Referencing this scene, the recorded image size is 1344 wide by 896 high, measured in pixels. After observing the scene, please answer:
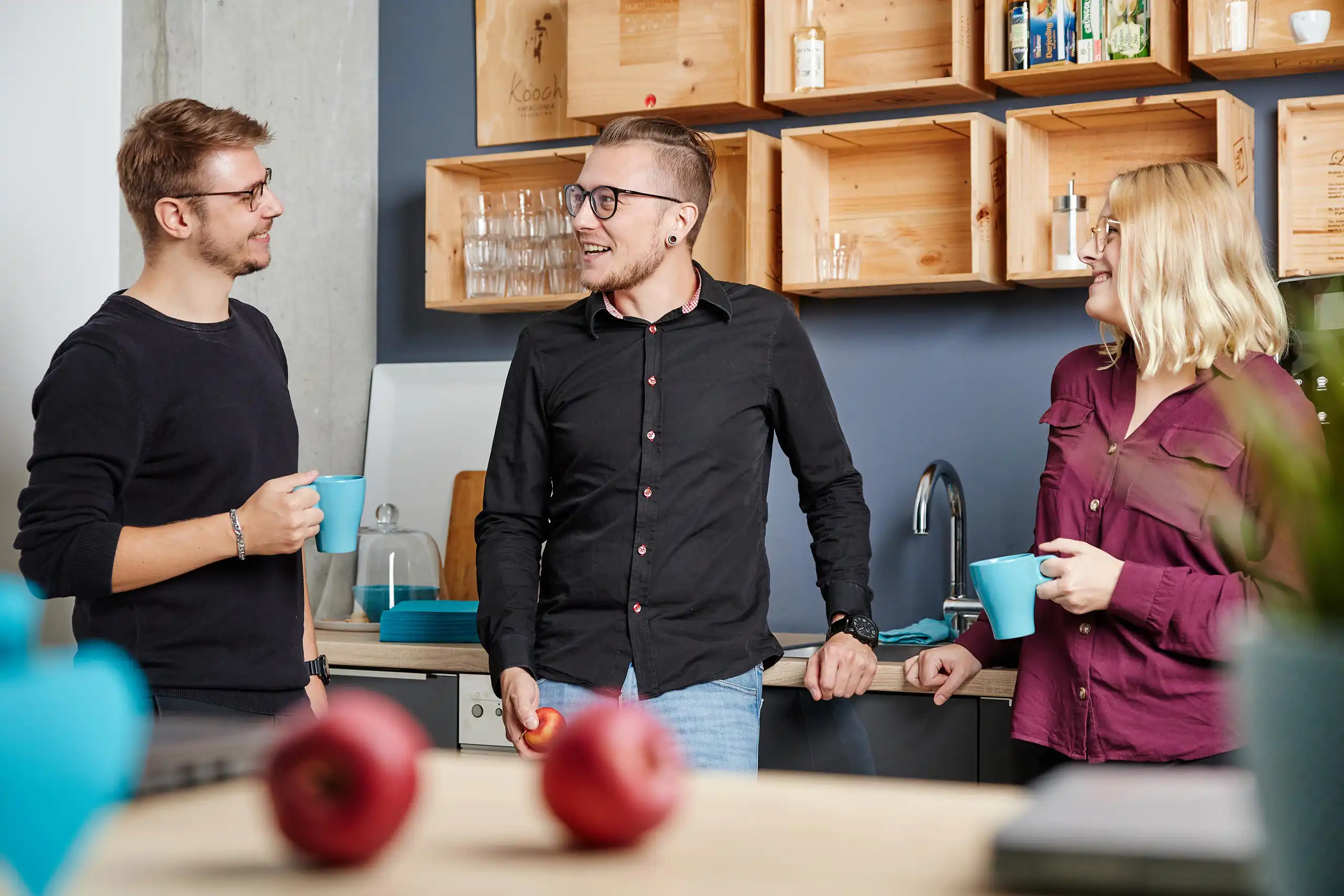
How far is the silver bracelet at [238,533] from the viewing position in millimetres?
1984

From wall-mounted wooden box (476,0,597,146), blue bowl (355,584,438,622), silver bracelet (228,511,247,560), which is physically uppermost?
wall-mounted wooden box (476,0,597,146)

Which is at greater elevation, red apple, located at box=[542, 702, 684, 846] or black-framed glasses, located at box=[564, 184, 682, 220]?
black-framed glasses, located at box=[564, 184, 682, 220]

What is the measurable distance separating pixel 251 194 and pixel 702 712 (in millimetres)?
1105

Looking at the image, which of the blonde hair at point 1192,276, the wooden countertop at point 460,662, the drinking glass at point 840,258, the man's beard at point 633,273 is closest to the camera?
the blonde hair at point 1192,276

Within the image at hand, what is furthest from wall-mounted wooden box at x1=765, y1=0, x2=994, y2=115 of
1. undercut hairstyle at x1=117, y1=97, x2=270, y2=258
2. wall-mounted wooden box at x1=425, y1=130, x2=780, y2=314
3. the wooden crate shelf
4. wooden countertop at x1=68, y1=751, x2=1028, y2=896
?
wooden countertop at x1=68, y1=751, x2=1028, y2=896

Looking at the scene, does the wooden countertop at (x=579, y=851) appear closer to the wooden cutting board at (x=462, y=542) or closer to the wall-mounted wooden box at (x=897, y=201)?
the wall-mounted wooden box at (x=897, y=201)

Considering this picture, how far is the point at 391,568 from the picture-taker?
3432 millimetres

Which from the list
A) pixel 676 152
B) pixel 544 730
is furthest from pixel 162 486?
pixel 676 152

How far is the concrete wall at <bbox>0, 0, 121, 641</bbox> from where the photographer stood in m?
2.87

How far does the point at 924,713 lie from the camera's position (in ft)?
8.38

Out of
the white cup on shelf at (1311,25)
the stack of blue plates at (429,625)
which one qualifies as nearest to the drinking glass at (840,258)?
the white cup on shelf at (1311,25)

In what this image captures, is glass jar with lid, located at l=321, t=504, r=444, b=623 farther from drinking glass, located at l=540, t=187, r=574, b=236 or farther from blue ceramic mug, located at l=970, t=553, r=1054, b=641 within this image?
blue ceramic mug, located at l=970, t=553, r=1054, b=641

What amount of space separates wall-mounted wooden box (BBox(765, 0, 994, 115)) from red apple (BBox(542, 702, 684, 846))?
8.85ft

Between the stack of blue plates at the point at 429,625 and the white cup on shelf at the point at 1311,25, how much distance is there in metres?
2.13
